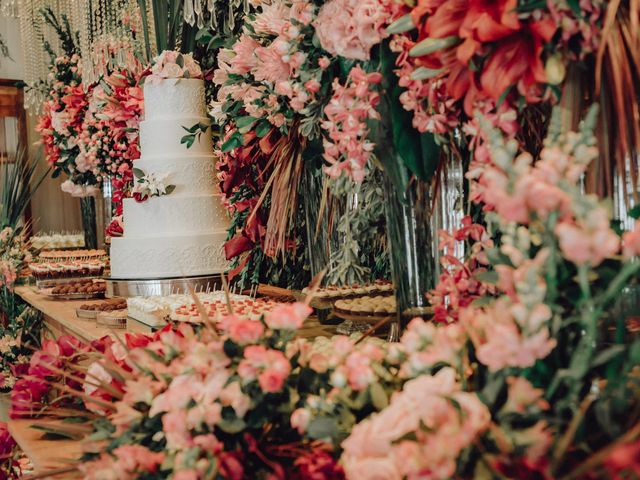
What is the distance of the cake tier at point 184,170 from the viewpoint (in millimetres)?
2324

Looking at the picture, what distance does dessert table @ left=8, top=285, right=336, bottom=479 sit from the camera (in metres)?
0.90

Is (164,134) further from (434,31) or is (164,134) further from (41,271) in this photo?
(434,31)

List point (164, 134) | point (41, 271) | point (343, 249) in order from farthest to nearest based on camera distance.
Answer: point (41, 271), point (164, 134), point (343, 249)

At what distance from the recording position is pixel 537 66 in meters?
0.64

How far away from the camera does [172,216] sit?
2314 mm

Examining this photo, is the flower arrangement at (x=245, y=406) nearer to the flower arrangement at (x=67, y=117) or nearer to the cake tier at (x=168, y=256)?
the cake tier at (x=168, y=256)

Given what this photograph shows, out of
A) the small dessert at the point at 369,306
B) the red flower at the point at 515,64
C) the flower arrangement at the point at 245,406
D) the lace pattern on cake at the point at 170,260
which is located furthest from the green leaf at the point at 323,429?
the lace pattern on cake at the point at 170,260

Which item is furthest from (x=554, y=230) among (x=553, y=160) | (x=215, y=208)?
(x=215, y=208)

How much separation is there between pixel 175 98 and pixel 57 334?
3.58ft

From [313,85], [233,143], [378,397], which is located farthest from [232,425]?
[233,143]

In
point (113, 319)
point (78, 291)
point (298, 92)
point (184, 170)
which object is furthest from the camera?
point (78, 291)

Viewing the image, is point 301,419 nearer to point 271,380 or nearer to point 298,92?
point 271,380

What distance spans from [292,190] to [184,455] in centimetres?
86

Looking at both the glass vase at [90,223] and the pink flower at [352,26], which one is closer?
the pink flower at [352,26]
